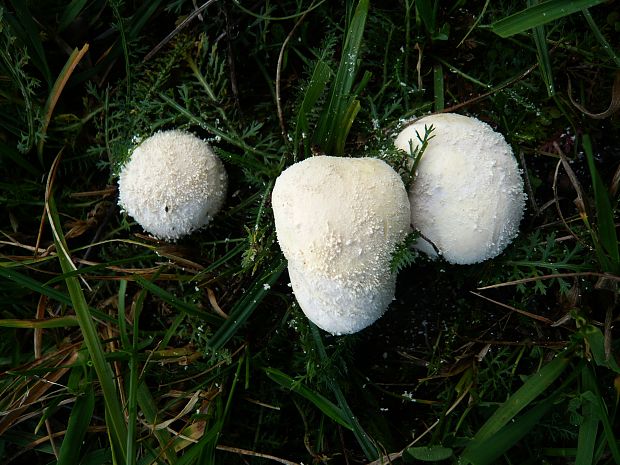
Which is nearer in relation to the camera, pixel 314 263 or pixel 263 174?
pixel 314 263

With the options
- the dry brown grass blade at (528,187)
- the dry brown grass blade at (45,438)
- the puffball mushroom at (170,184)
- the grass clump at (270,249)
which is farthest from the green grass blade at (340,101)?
the dry brown grass blade at (45,438)

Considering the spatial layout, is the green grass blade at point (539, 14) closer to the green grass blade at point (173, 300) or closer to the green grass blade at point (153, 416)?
the green grass blade at point (173, 300)

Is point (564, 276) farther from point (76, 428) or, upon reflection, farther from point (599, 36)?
point (76, 428)

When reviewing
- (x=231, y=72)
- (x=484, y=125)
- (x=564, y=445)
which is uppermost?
(x=231, y=72)

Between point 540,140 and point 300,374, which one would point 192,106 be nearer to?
point 300,374

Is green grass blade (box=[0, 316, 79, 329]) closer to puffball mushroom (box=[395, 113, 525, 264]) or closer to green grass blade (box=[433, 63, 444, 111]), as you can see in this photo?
puffball mushroom (box=[395, 113, 525, 264])

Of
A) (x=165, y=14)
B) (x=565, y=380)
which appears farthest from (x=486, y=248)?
(x=165, y=14)
